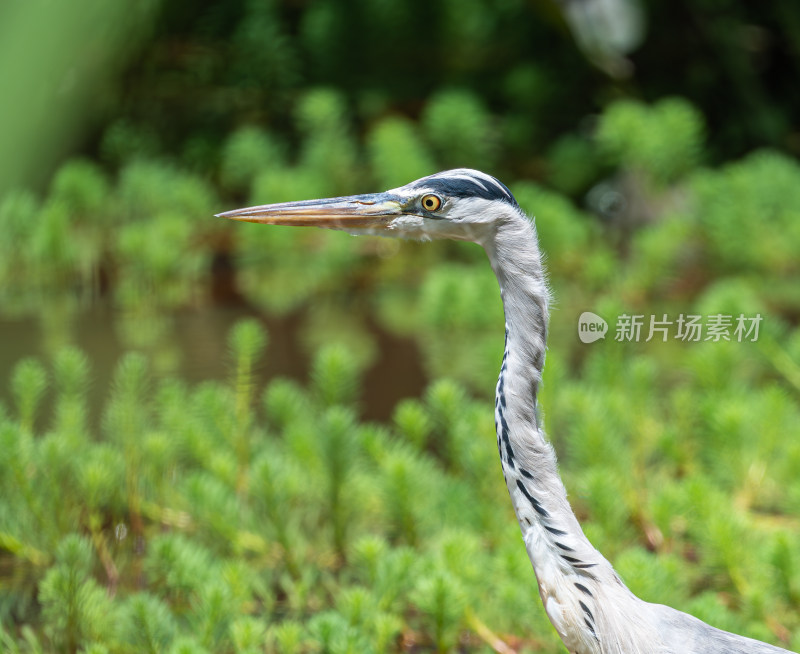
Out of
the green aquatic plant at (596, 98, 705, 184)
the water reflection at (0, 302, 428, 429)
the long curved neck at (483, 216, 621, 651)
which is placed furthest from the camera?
the green aquatic plant at (596, 98, 705, 184)

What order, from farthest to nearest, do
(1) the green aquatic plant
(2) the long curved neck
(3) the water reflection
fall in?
1. (1) the green aquatic plant
2. (3) the water reflection
3. (2) the long curved neck

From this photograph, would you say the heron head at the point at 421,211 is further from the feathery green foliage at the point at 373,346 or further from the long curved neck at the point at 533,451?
the feathery green foliage at the point at 373,346

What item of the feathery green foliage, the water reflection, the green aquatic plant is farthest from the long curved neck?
the green aquatic plant

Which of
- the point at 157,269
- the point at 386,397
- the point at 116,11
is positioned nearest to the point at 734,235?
the point at 386,397

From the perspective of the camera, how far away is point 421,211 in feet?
4.62

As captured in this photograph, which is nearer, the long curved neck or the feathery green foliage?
the long curved neck

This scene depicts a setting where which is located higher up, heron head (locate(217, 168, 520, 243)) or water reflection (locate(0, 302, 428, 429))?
heron head (locate(217, 168, 520, 243))

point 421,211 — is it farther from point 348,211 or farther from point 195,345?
point 195,345

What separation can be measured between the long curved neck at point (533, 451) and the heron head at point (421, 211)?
4 cm

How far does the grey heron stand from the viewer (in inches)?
52.5

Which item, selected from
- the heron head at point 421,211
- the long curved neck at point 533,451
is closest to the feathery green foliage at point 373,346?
the heron head at point 421,211

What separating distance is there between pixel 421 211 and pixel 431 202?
0.03 meters

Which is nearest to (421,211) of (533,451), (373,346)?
(533,451)

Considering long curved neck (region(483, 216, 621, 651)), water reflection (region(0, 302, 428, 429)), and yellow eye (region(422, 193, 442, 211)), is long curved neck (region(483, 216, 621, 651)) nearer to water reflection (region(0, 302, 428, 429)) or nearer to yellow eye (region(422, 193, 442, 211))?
yellow eye (region(422, 193, 442, 211))
